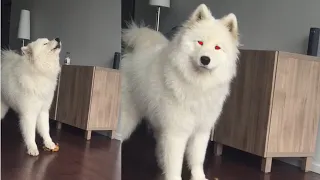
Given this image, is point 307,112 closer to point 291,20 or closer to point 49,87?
point 291,20

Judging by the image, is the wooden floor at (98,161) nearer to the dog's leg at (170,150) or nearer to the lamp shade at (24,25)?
the dog's leg at (170,150)

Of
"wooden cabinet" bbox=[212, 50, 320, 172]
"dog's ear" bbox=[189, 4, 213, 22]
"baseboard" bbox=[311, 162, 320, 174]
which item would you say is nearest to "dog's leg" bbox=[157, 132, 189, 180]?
"wooden cabinet" bbox=[212, 50, 320, 172]

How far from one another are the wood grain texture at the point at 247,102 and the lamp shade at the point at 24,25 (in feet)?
1.52

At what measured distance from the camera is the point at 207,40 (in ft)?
2.76

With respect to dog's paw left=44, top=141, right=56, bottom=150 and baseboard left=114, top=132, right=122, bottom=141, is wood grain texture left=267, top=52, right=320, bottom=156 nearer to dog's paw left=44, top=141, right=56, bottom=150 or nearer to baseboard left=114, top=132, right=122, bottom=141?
baseboard left=114, top=132, right=122, bottom=141

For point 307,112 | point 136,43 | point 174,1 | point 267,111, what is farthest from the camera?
point 307,112

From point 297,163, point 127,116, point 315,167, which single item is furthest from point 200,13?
point 315,167

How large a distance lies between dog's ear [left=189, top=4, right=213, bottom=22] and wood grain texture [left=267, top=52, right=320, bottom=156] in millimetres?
338

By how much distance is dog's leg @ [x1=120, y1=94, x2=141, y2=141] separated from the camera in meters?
0.97

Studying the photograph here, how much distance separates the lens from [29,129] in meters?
0.92

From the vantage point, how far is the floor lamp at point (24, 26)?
0.81 metres

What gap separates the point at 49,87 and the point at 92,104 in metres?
0.11

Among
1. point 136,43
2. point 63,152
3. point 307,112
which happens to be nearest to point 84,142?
point 63,152

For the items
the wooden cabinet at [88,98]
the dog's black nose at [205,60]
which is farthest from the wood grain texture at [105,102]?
the dog's black nose at [205,60]
